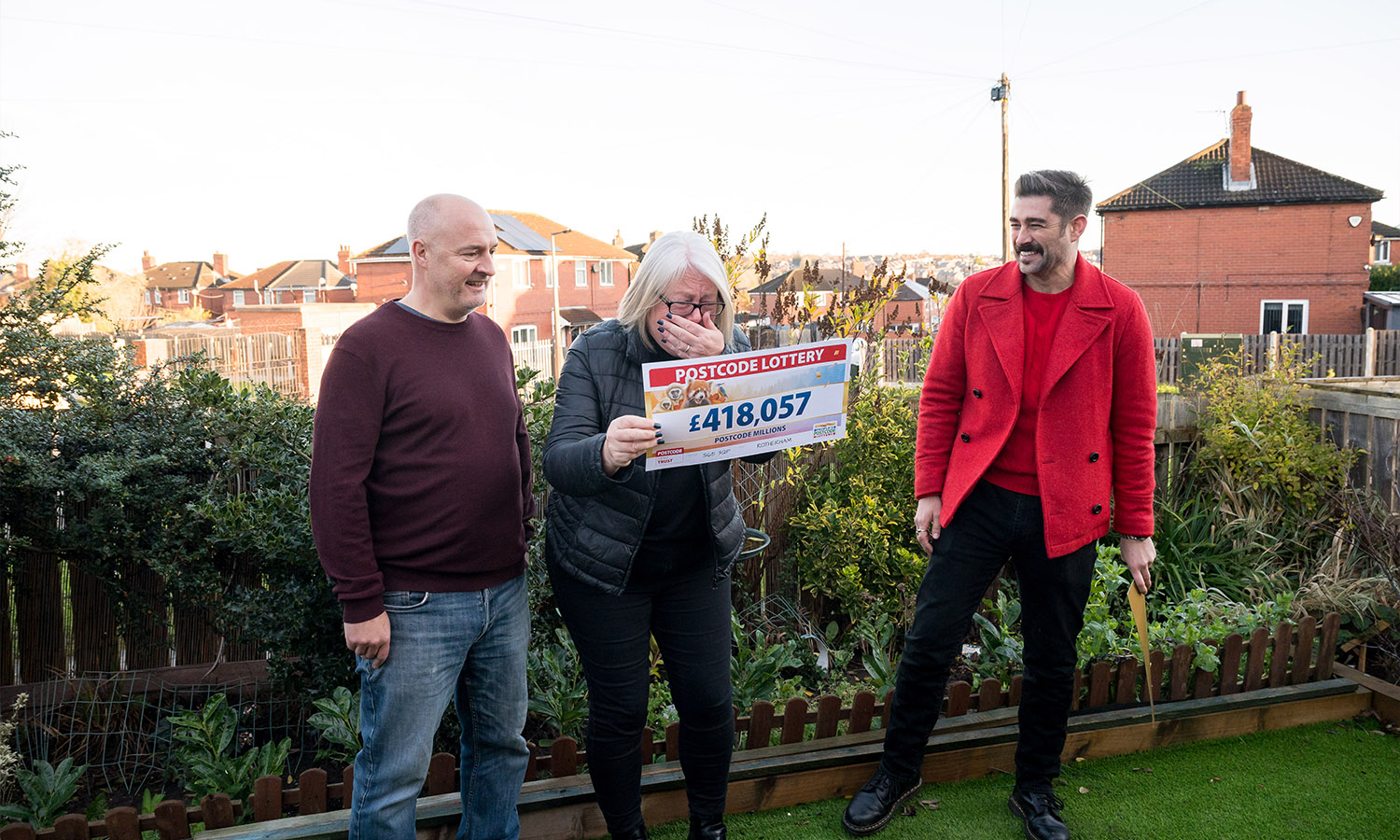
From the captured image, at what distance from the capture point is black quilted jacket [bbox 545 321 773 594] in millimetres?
2191

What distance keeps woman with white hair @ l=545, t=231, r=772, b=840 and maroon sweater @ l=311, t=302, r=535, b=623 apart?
0.17 m

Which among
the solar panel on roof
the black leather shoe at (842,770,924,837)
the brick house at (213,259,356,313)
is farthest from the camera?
the brick house at (213,259,356,313)

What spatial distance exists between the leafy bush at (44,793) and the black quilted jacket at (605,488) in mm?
1717

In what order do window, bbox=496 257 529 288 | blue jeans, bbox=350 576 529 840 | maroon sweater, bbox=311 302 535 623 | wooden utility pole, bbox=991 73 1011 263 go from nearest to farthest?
1. maroon sweater, bbox=311 302 535 623
2. blue jeans, bbox=350 576 529 840
3. wooden utility pole, bbox=991 73 1011 263
4. window, bbox=496 257 529 288

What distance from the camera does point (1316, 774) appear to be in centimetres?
309

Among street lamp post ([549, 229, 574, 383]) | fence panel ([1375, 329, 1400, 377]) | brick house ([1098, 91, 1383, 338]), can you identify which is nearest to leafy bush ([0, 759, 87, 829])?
fence panel ([1375, 329, 1400, 377])

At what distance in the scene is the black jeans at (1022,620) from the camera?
2.62 metres

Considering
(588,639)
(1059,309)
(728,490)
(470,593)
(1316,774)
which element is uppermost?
(1059,309)

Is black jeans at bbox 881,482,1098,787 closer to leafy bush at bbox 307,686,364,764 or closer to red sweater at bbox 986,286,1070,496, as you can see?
red sweater at bbox 986,286,1070,496

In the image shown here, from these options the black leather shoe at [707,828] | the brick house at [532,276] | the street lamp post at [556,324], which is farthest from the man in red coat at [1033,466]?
the brick house at [532,276]

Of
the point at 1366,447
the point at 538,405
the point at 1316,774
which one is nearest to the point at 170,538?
the point at 538,405

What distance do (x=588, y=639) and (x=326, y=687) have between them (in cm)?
129

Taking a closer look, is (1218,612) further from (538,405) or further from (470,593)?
(470,593)

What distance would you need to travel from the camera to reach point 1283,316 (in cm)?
2966
